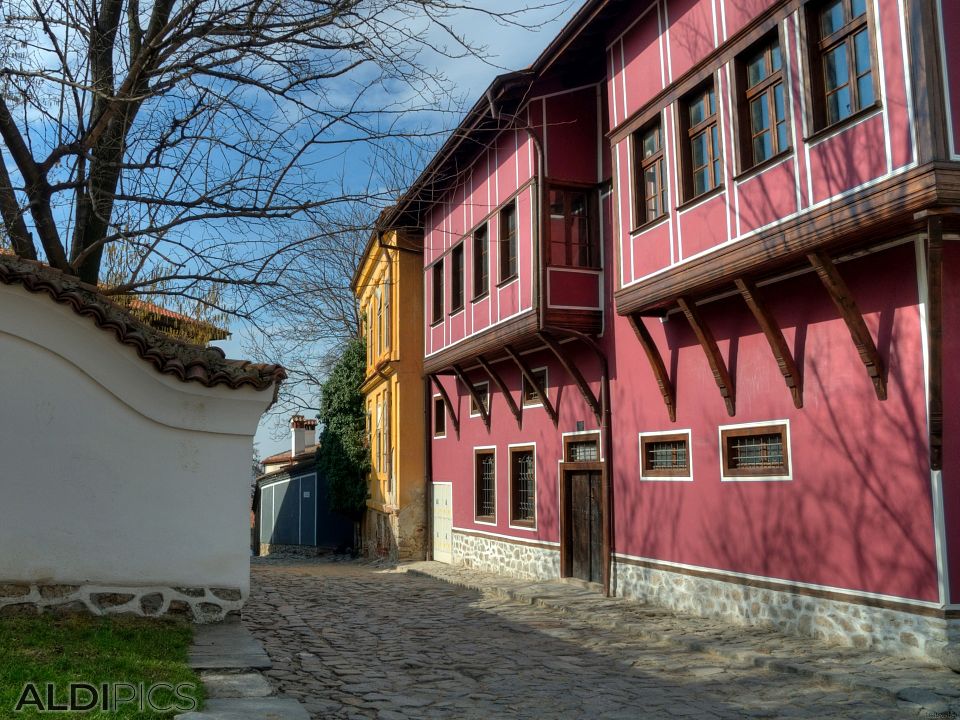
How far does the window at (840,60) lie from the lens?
8047mm

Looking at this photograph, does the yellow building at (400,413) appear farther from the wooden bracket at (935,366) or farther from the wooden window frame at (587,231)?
the wooden bracket at (935,366)

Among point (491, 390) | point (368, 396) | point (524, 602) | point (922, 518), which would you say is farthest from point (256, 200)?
point (368, 396)

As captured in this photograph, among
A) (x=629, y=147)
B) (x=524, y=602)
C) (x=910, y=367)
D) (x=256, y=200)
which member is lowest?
(x=524, y=602)

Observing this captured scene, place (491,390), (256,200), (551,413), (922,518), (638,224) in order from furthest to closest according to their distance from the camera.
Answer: (491,390) < (551,413) < (638,224) < (922,518) < (256,200)

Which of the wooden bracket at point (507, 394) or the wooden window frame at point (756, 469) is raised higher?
the wooden bracket at point (507, 394)

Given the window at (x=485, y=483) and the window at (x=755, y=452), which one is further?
the window at (x=485, y=483)

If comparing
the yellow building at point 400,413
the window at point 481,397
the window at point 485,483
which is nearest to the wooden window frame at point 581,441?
the window at point 485,483

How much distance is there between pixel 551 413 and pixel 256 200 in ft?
28.4

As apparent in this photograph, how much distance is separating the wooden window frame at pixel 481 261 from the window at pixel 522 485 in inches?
112

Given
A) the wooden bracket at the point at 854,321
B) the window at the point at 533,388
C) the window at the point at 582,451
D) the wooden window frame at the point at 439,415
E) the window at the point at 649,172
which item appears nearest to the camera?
the wooden bracket at the point at 854,321

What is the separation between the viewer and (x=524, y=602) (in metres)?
12.8

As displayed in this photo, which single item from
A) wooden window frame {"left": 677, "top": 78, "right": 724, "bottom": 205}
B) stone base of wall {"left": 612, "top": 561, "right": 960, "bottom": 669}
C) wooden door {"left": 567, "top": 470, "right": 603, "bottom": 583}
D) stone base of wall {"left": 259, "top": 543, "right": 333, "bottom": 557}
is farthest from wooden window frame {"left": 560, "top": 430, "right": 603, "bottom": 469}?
stone base of wall {"left": 259, "top": 543, "right": 333, "bottom": 557}

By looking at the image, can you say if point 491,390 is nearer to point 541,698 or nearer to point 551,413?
point 551,413

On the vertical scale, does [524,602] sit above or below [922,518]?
below
